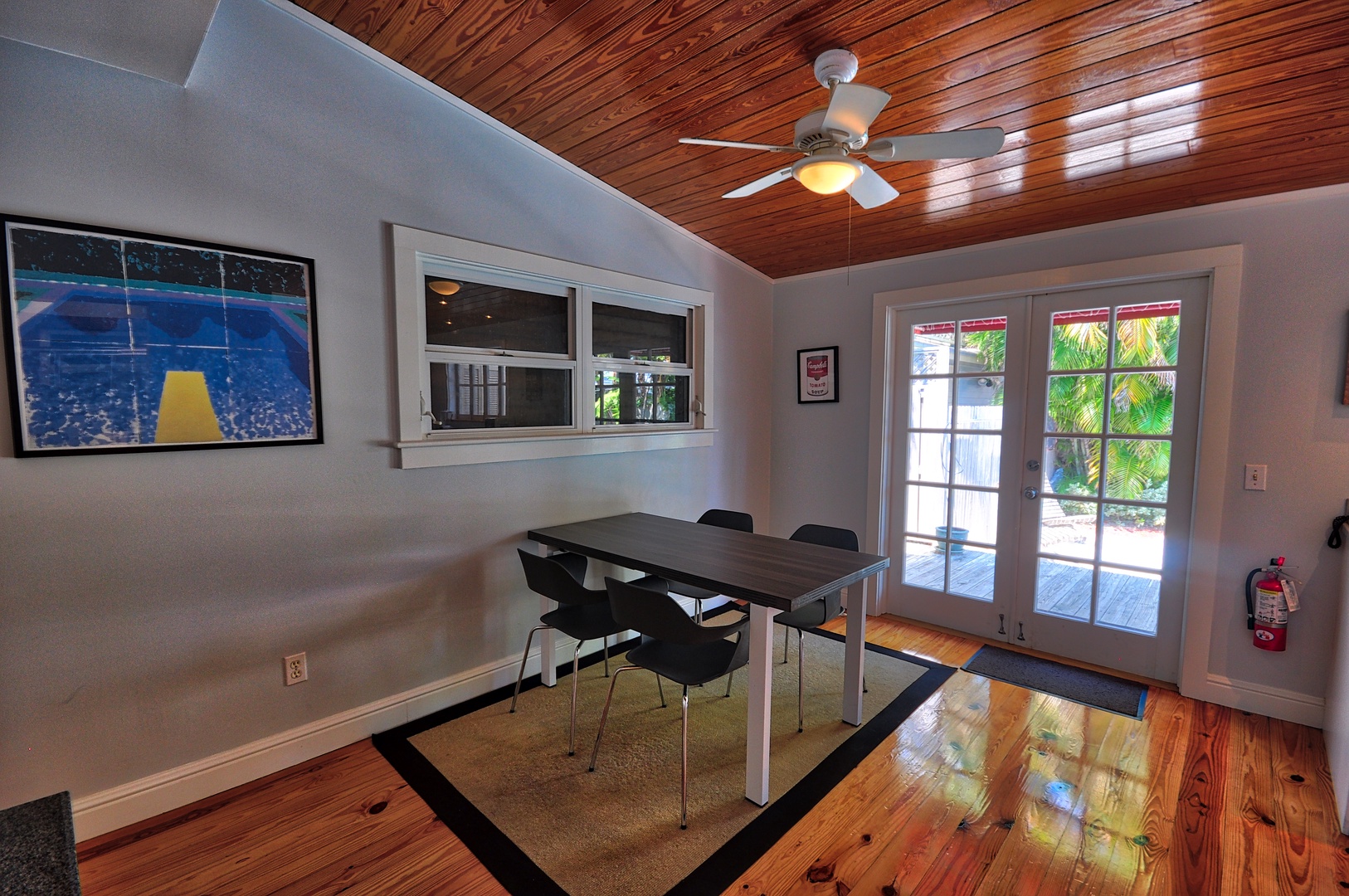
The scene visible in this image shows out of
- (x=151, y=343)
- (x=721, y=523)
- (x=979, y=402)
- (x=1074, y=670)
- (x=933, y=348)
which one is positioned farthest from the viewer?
(x=933, y=348)

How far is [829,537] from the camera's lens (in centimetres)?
277

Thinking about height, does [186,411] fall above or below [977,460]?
above

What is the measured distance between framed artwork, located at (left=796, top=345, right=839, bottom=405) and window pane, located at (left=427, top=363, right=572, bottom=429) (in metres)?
1.66

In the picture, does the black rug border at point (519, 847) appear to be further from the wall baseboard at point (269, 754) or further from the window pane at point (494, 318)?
the window pane at point (494, 318)

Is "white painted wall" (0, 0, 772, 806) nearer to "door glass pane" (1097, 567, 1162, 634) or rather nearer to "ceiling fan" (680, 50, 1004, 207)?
"ceiling fan" (680, 50, 1004, 207)

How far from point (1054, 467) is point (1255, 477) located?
0.75m

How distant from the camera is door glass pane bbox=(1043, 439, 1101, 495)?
9.68 feet

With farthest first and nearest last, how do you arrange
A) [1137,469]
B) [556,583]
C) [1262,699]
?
[1137,469], [1262,699], [556,583]

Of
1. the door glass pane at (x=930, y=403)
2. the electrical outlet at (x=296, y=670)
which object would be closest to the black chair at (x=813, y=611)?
the door glass pane at (x=930, y=403)

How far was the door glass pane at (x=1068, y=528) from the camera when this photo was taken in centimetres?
297

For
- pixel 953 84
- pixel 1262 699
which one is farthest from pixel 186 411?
pixel 1262 699

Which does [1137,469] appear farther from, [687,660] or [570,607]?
[570,607]

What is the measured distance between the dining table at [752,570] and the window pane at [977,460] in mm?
1310

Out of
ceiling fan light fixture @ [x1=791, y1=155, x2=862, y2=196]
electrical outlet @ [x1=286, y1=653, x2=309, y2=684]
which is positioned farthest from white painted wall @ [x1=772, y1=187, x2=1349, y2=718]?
electrical outlet @ [x1=286, y1=653, x2=309, y2=684]
